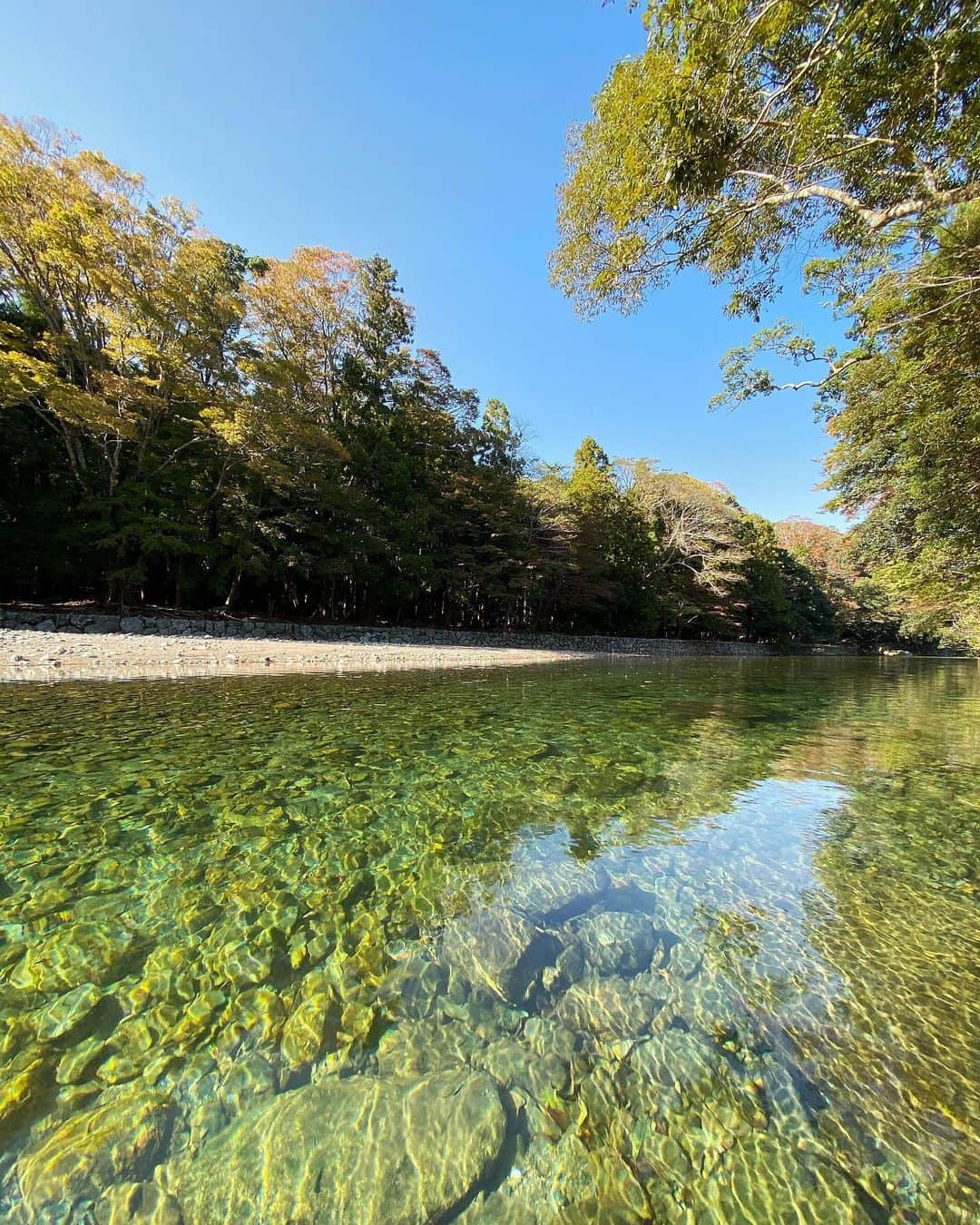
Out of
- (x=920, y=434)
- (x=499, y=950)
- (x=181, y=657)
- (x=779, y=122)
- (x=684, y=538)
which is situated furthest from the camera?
(x=684, y=538)

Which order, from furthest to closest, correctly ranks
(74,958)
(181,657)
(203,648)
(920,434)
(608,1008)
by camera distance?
(203,648)
(181,657)
(920,434)
(74,958)
(608,1008)

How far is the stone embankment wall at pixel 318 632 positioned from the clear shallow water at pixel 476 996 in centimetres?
1273

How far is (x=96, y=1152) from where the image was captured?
4.43 ft

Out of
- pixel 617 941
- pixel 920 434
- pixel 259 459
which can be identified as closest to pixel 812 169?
pixel 920 434

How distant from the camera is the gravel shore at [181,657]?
31.5 ft

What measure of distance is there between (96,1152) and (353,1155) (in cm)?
71

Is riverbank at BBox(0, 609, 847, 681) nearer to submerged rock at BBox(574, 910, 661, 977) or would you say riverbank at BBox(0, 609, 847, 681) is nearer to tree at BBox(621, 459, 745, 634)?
submerged rock at BBox(574, 910, 661, 977)

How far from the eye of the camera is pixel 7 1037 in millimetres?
1706

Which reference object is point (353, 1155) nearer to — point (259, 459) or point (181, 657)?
point (181, 657)

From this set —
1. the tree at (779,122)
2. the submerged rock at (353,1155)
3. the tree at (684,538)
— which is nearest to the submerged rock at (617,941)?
the submerged rock at (353,1155)

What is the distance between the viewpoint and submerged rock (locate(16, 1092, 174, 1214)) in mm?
1248

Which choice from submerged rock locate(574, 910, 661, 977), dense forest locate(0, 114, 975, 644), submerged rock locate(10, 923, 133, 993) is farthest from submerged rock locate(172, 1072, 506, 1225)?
dense forest locate(0, 114, 975, 644)

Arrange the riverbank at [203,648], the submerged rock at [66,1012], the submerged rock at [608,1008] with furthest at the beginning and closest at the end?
the riverbank at [203,648], the submerged rock at [608,1008], the submerged rock at [66,1012]

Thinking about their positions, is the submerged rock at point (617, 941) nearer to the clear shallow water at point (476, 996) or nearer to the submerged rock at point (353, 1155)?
the clear shallow water at point (476, 996)
